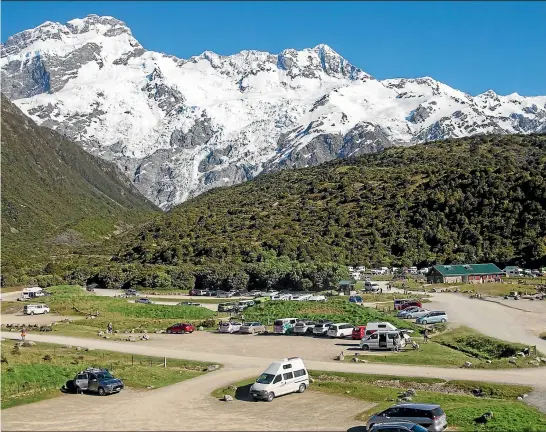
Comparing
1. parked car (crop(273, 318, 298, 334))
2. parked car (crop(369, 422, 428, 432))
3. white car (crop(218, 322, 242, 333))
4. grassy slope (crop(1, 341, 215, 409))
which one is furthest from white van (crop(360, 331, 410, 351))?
parked car (crop(369, 422, 428, 432))

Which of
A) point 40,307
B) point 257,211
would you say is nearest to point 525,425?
point 40,307

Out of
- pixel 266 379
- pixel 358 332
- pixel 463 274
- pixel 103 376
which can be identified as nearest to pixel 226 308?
pixel 358 332

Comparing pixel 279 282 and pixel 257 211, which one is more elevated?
pixel 257 211

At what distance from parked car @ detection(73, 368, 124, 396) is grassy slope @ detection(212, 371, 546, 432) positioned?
605cm

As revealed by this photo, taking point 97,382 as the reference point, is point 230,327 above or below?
above

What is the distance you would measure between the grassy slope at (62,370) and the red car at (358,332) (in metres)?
16.9

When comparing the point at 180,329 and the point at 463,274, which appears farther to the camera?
the point at 463,274

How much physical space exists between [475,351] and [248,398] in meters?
22.8

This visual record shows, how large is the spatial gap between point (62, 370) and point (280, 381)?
15.5 m

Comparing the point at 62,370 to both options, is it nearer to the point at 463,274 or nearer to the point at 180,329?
the point at 180,329

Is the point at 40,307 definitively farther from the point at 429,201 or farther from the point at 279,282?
the point at 429,201

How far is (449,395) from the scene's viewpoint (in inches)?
1430

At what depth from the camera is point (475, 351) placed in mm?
51500

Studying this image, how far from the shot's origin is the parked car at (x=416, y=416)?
2831 centimetres
